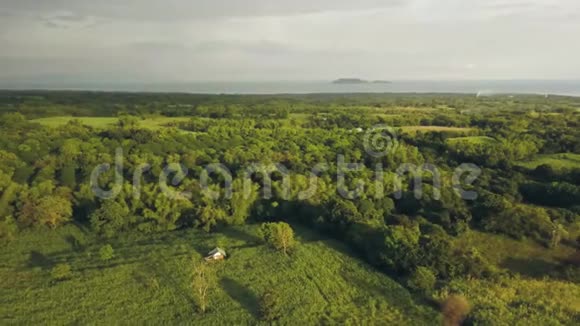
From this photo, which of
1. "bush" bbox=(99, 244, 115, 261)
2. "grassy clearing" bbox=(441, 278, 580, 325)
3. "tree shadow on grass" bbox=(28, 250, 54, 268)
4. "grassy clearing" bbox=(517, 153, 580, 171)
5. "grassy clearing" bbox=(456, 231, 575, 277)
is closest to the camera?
"grassy clearing" bbox=(441, 278, 580, 325)

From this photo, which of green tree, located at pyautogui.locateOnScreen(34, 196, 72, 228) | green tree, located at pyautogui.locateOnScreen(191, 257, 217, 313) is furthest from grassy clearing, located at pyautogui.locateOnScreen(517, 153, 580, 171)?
green tree, located at pyautogui.locateOnScreen(34, 196, 72, 228)

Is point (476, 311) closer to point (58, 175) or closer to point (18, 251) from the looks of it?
point (18, 251)

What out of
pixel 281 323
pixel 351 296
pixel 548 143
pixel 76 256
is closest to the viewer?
pixel 281 323

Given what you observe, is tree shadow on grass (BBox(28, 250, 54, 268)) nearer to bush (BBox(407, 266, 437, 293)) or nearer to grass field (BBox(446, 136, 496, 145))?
bush (BBox(407, 266, 437, 293))

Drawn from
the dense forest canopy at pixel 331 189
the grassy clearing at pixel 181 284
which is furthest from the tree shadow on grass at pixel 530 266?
the grassy clearing at pixel 181 284

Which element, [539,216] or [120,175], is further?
[120,175]

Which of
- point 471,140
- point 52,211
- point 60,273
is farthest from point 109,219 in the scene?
point 471,140

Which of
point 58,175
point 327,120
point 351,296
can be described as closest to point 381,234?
point 351,296

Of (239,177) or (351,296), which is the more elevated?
(239,177)
